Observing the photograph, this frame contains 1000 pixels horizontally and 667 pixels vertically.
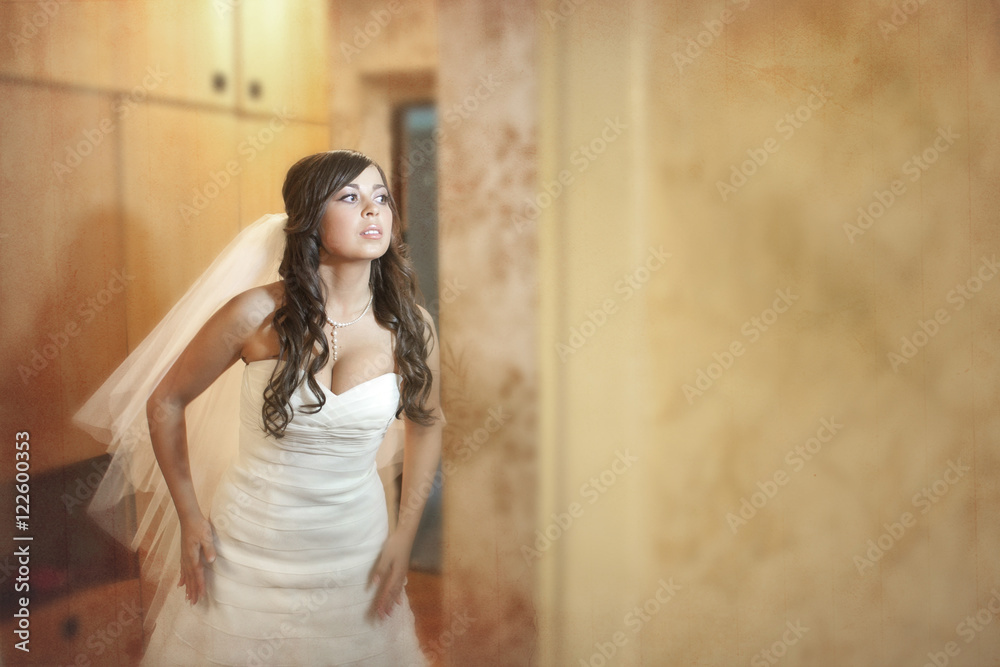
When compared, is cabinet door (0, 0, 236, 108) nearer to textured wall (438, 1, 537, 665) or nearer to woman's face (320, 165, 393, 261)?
woman's face (320, 165, 393, 261)

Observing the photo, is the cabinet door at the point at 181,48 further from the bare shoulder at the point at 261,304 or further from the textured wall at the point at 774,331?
the textured wall at the point at 774,331

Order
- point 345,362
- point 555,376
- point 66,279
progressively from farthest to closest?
1. point 66,279
2. point 555,376
3. point 345,362

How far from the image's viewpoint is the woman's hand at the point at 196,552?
153 centimetres

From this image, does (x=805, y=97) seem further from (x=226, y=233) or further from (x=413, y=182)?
(x=226, y=233)

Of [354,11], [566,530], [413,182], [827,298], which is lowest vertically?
[566,530]

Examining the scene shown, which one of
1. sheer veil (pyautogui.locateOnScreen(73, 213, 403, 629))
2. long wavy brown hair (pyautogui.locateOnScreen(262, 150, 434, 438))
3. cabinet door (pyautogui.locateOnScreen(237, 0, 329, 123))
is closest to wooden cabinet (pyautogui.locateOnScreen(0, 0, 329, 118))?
cabinet door (pyautogui.locateOnScreen(237, 0, 329, 123))

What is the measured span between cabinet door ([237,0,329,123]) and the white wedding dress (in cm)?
55

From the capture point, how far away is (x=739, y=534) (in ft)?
5.07

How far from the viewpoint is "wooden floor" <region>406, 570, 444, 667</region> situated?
1591 millimetres

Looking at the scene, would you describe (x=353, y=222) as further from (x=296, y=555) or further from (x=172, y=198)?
(x=296, y=555)

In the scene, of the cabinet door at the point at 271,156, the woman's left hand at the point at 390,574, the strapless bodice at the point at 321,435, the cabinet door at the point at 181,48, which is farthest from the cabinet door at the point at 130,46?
the woman's left hand at the point at 390,574

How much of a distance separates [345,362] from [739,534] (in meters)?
0.84

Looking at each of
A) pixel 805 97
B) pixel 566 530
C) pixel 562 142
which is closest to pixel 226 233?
pixel 562 142

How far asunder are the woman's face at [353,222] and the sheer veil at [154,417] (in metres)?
0.10
